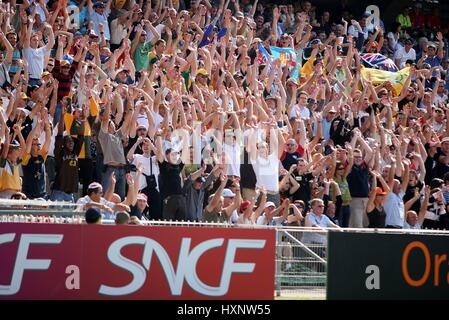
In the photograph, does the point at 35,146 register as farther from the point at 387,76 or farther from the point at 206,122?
the point at 387,76

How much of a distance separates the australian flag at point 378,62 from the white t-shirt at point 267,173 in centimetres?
719

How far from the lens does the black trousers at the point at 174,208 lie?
15.9m

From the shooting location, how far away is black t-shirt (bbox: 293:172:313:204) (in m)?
17.4

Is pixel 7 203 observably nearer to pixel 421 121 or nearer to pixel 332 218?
pixel 332 218

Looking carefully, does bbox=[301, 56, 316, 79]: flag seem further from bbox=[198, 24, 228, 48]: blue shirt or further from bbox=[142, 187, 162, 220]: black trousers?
bbox=[142, 187, 162, 220]: black trousers

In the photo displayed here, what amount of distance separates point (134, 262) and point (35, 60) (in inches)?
261

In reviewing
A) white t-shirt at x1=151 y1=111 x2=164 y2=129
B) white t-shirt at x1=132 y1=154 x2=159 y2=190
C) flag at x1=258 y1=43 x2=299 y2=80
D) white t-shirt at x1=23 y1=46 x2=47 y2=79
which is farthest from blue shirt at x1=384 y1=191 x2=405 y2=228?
white t-shirt at x1=23 y1=46 x2=47 y2=79

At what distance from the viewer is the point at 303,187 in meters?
17.5

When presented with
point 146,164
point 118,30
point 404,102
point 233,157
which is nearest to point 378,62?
point 404,102

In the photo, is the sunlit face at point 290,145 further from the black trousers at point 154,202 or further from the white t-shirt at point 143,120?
the black trousers at point 154,202

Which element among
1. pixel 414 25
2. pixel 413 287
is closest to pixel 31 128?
→ pixel 413 287

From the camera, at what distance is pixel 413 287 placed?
538 inches
